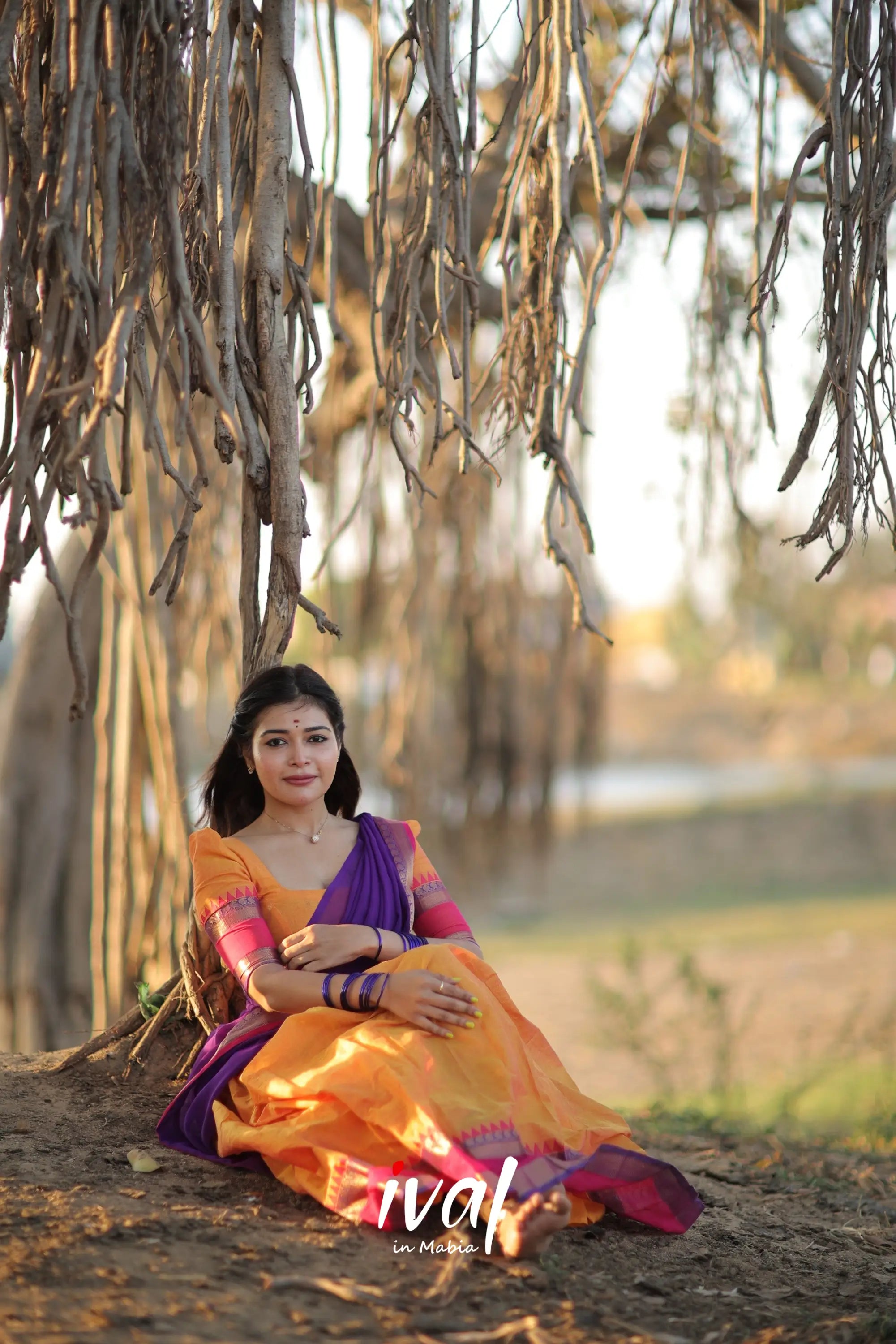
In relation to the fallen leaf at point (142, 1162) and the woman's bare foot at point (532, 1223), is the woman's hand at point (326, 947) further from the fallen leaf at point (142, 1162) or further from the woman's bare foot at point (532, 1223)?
the woman's bare foot at point (532, 1223)

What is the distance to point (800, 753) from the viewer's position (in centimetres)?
1947

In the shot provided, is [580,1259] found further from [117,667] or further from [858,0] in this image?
[117,667]

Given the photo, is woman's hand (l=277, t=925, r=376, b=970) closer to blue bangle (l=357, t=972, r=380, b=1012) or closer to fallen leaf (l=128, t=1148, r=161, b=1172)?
blue bangle (l=357, t=972, r=380, b=1012)

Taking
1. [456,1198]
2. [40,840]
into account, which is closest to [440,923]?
[456,1198]

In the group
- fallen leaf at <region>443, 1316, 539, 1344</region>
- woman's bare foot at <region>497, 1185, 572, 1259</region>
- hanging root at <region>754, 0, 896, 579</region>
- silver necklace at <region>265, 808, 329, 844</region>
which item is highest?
hanging root at <region>754, 0, 896, 579</region>

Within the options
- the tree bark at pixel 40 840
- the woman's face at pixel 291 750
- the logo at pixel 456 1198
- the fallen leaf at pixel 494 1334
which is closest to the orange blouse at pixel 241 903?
the woman's face at pixel 291 750

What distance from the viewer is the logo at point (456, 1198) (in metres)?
1.50

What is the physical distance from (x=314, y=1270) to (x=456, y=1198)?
0.65ft

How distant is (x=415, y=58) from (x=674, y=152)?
2677 mm

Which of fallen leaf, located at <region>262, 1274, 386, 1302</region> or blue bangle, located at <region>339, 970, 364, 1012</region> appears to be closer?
fallen leaf, located at <region>262, 1274, 386, 1302</region>

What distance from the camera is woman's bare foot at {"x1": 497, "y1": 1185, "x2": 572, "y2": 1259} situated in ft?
4.84

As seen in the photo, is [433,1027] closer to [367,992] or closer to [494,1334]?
[367,992]

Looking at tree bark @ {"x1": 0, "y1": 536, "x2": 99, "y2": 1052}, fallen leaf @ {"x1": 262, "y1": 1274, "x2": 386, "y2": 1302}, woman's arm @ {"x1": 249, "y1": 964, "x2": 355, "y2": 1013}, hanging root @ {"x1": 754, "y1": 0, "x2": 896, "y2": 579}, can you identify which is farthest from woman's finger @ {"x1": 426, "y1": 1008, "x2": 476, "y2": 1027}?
tree bark @ {"x1": 0, "y1": 536, "x2": 99, "y2": 1052}

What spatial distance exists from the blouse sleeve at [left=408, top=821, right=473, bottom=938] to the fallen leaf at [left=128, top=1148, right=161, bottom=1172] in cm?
50
